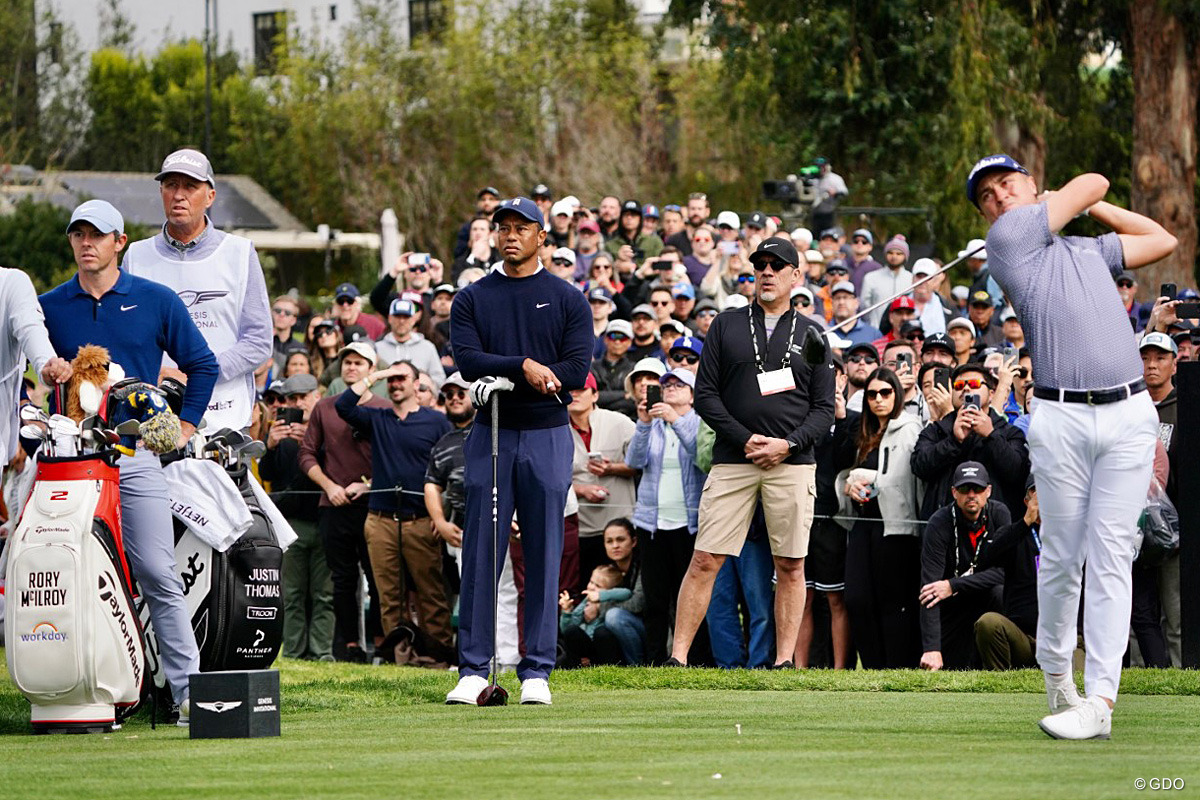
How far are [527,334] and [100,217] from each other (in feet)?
6.59

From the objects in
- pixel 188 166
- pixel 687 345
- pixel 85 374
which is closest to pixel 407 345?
pixel 687 345

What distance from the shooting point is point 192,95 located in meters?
71.0

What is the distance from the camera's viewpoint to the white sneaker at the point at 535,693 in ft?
30.8

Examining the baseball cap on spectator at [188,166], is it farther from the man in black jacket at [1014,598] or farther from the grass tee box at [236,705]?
the man in black jacket at [1014,598]

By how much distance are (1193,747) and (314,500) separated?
33.6 feet

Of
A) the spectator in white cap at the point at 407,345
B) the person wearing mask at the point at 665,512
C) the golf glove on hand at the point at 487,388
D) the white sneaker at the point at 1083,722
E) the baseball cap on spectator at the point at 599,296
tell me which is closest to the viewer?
the white sneaker at the point at 1083,722

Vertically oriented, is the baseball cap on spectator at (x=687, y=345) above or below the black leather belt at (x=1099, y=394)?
above

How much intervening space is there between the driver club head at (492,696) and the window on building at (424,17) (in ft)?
175

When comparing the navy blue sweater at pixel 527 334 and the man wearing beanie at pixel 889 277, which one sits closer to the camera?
the navy blue sweater at pixel 527 334

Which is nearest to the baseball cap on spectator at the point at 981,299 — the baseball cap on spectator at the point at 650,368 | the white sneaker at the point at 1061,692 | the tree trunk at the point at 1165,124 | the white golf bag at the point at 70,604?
the baseball cap on spectator at the point at 650,368

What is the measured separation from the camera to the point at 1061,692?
8.02 meters

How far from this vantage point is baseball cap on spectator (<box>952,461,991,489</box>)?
12227mm

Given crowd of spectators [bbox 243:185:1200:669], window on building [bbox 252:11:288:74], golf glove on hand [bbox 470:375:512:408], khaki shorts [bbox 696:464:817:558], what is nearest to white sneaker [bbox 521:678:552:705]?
golf glove on hand [bbox 470:375:512:408]

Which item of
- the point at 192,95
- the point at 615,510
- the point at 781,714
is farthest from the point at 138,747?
the point at 192,95
